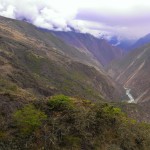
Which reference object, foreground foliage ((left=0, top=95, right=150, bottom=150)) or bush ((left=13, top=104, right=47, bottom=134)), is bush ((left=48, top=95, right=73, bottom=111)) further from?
bush ((left=13, top=104, right=47, bottom=134))

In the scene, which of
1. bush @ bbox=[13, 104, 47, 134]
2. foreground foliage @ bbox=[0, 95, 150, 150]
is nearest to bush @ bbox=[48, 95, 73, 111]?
foreground foliage @ bbox=[0, 95, 150, 150]

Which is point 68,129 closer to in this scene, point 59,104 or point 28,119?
point 28,119

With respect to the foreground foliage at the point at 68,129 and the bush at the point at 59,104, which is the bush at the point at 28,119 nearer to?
the foreground foliage at the point at 68,129

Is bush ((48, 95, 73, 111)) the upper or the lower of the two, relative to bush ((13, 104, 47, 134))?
upper

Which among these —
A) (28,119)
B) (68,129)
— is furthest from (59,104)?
(28,119)

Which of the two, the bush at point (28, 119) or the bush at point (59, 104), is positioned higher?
the bush at point (59, 104)

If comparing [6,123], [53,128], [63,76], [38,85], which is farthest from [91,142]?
[63,76]

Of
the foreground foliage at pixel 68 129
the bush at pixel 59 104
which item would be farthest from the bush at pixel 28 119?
the bush at pixel 59 104
